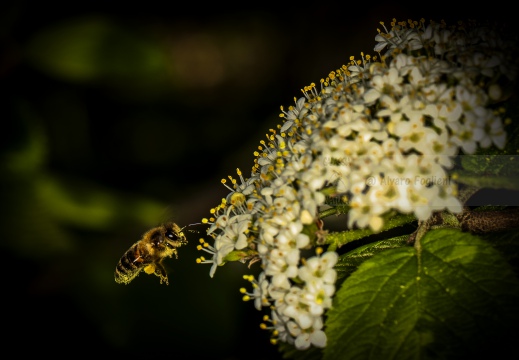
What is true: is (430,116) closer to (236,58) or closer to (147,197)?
(147,197)

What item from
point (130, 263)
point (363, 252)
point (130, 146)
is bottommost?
point (363, 252)

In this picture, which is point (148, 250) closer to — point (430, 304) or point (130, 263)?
point (130, 263)

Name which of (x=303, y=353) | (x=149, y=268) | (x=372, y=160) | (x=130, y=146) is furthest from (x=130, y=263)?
(x=130, y=146)

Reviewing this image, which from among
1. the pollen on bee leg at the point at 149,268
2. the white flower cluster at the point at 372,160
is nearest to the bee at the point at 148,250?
the pollen on bee leg at the point at 149,268

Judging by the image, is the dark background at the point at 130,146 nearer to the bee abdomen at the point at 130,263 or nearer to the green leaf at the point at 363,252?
the bee abdomen at the point at 130,263

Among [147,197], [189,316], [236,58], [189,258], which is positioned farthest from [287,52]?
[189,316]

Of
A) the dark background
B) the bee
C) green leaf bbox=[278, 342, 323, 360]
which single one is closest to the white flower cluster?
green leaf bbox=[278, 342, 323, 360]

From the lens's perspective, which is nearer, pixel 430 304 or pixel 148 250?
pixel 430 304

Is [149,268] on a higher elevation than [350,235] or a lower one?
higher
